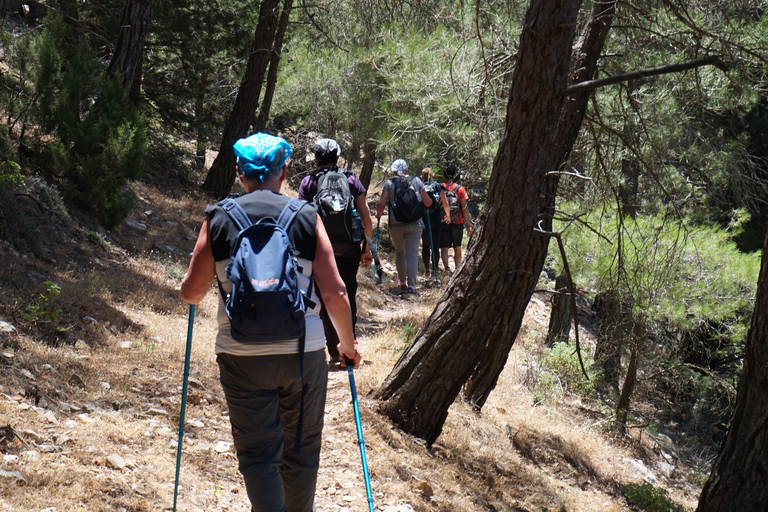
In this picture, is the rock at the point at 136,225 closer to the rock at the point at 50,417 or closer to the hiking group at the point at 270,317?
the rock at the point at 50,417

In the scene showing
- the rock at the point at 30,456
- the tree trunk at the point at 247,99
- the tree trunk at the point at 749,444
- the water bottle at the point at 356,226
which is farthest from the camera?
the tree trunk at the point at 247,99

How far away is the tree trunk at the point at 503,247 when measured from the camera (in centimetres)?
465

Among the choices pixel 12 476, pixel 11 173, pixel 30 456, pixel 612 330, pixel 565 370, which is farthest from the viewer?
pixel 565 370

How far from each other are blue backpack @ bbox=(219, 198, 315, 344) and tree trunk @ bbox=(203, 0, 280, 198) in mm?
9189

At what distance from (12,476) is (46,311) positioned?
2.24m

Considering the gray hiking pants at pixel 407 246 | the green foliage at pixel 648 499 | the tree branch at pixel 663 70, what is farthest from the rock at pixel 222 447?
the gray hiking pants at pixel 407 246

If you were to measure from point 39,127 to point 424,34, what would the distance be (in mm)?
6148

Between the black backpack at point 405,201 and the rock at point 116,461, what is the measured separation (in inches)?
224

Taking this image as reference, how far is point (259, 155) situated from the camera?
2.90 meters

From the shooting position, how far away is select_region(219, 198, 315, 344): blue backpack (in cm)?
257

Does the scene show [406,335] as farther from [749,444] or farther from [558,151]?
[749,444]

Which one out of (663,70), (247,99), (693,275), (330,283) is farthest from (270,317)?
(247,99)

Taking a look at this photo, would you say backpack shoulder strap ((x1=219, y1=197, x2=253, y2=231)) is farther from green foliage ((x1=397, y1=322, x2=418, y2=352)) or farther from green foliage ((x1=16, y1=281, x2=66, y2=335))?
green foliage ((x1=397, y1=322, x2=418, y2=352))

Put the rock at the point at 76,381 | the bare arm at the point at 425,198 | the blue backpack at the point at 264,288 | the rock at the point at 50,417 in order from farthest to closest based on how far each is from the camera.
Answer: the bare arm at the point at 425,198 → the rock at the point at 76,381 → the rock at the point at 50,417 → the blue backpack at the point at 264,288
